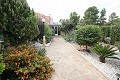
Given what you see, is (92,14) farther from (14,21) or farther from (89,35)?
(14,21)

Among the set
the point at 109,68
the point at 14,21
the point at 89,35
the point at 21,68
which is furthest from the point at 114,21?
the point at 21,68

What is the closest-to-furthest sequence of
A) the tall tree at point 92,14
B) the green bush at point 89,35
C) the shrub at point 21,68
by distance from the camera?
the shrub at point 21,68, the green bush at point 89,35, the tall tree at point 92,14

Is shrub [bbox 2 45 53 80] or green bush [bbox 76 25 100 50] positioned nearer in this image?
shrub [bbox 2 45 53 80]

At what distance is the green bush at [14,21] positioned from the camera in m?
6.49

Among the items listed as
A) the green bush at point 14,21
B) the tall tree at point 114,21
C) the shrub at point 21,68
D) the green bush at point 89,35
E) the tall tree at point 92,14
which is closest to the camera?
the shrub at point 21,68

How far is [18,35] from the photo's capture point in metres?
6.97

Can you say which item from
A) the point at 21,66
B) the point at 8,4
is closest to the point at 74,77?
the point at 21,66

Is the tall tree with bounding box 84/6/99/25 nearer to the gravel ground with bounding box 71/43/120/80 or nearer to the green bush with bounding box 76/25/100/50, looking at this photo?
the green bush with bounding box 76/25/100/50

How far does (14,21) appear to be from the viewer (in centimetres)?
666

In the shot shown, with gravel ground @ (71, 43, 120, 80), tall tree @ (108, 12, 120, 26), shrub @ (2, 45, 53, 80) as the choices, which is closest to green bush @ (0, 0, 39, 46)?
shrub @ (2, 45, 53, 80)

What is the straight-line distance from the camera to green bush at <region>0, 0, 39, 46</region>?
21.3ft

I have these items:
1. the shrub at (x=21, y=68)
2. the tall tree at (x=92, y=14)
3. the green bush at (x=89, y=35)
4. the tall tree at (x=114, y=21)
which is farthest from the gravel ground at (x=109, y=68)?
the tall tree at (x=92, y=14)

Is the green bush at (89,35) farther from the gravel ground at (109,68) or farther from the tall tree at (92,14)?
the tall tree at (92,14)

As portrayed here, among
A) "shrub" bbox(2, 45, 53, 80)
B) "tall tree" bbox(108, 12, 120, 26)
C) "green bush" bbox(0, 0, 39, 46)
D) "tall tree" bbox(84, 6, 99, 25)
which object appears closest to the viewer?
"shrub" bbox(2, 45, 53, 80)
